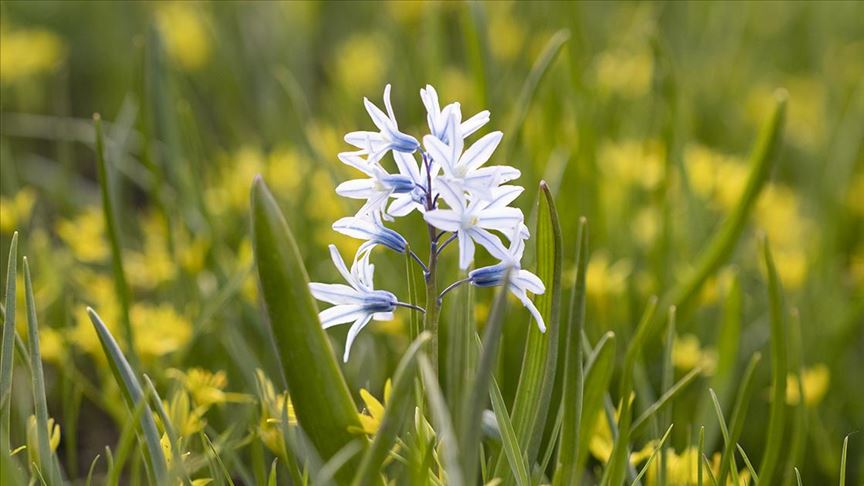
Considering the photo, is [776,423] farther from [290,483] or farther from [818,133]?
[818,133]

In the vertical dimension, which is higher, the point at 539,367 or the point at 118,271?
the point at 118,271

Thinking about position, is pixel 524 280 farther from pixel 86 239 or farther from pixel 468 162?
pixel 86 239

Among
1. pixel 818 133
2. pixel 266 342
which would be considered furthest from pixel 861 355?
pixel 266 342

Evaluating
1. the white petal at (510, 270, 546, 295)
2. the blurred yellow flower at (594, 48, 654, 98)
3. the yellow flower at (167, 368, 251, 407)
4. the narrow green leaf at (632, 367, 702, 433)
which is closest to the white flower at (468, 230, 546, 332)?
the white petal at (510, 270, 546, 295)

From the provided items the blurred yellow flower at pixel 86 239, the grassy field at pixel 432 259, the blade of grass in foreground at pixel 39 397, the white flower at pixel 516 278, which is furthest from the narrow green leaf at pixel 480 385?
the blurred yellow flower at pixel 86 239

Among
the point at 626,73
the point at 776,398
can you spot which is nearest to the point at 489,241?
the point at 776,398
